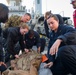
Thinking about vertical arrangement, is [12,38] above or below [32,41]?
above

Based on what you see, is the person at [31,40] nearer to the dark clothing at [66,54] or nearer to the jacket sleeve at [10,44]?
the jacket sleeve at [10,44]

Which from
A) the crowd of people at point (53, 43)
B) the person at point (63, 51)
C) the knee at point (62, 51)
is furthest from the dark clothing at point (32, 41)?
the knee at point (62, 51)

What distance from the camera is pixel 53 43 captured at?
3311mm

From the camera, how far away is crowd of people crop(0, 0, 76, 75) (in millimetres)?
2377

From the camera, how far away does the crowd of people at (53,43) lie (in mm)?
2377

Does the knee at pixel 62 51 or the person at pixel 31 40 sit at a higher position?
the knee at pixel 62 51

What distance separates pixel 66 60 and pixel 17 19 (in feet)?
11.3

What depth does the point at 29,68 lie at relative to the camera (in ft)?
12.0

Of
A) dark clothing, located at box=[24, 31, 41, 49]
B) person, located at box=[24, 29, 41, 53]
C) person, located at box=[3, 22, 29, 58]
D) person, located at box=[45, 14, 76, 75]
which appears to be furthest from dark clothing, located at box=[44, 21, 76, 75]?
dark clothing, located at box=[24, 31, 41, 49]

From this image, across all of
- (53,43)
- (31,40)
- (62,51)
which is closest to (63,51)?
(62,51)

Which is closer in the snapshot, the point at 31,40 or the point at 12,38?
the point at 12,38

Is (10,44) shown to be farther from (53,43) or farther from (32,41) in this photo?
(53,43)

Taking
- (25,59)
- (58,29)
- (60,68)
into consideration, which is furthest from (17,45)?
(60,68)

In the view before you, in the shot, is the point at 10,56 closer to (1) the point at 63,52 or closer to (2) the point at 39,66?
(2) the point at 39,66
